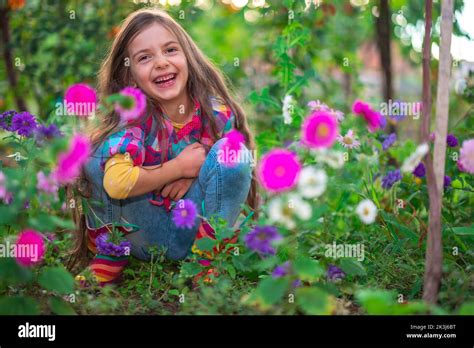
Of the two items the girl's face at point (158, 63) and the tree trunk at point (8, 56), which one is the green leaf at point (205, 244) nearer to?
the girl's face at point (158, 63)

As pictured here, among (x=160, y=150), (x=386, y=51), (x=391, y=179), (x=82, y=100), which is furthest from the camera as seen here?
(x=386, y=51)

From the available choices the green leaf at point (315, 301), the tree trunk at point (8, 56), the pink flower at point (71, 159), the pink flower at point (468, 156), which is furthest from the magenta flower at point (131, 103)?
the tree trunk at point (8, 56)

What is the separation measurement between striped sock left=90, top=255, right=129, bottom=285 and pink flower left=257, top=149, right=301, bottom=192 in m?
0.61

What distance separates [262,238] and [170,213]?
601 millimetres

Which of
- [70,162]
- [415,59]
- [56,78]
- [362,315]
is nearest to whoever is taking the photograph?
[70,162]

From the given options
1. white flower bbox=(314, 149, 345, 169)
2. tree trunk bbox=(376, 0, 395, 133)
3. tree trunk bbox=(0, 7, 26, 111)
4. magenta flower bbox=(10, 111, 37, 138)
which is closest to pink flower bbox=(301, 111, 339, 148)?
white flower bbox=(314, 149, 345, 169)

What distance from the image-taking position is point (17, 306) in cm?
151

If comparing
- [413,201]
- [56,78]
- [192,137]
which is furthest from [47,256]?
[56,78]

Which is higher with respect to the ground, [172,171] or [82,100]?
[82,100]

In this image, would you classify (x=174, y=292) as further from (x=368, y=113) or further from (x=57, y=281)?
(x=368, y=113)

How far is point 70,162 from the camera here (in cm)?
147

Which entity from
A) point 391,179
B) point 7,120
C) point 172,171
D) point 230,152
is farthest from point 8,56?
point 391,179
